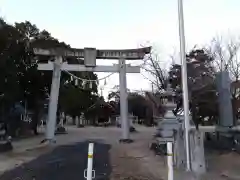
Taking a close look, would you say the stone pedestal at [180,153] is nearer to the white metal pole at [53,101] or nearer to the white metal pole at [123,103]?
the white metal pole at [123,103]

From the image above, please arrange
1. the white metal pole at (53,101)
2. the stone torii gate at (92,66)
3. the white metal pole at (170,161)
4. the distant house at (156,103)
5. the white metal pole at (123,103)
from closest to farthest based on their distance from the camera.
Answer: the white metal pole at (170,161), the distant house at (156,103), the white metal pole at (53,101), the stone torii gate at (92,66), the white metal pole at (123,103)

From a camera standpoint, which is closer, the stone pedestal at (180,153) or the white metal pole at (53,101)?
the stone pedestal at (180,153)

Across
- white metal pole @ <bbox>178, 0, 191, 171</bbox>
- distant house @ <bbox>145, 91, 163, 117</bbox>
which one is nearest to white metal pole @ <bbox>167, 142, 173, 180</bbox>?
white metal pole @ <bbox>178, 0, 191, 171</bbox>

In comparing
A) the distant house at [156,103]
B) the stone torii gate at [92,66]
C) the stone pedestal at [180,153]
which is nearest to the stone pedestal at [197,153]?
the stone pedestal at [180,153]

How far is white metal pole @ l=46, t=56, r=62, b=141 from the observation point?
2542 centimetres

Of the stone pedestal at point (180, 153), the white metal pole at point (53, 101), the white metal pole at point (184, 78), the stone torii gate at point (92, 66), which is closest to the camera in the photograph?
the white metal pole at point (184, 78)

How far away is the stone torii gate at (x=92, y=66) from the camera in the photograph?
85.5 feet

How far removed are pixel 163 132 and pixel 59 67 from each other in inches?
439

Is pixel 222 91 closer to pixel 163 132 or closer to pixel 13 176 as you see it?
pixel 163 132

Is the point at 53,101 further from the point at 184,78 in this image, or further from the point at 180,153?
the point at 184,78

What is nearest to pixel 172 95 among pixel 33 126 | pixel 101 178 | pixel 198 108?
pixel 101 178

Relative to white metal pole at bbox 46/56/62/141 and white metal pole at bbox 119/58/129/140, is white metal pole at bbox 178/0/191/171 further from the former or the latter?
white metal pole at bbox 46/56/62/141

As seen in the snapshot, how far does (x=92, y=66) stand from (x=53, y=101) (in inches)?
152

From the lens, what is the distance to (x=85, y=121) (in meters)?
87.6
